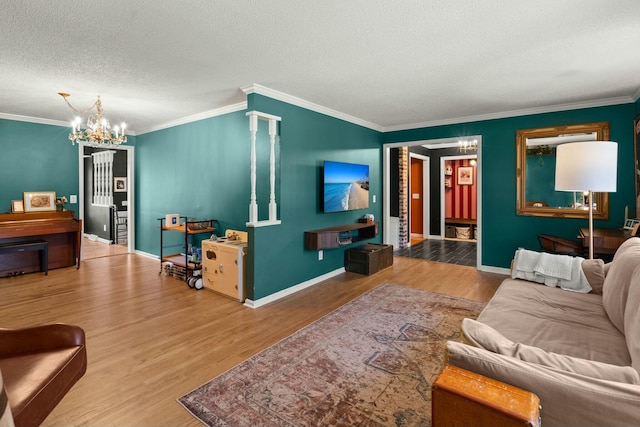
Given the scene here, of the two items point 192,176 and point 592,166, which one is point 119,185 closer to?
point 192,176

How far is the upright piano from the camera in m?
4.71

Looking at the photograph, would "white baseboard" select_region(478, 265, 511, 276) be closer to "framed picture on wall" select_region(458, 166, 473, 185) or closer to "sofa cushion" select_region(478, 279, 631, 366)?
"sofa cushion" select_region(478, 279, 631, 366)

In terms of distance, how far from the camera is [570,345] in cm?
175

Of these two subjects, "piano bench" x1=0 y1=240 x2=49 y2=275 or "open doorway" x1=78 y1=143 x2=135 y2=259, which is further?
"open doorway" x1=78 y1=143 x2=135 y2=259

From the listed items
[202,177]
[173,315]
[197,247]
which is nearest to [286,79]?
[202,177]

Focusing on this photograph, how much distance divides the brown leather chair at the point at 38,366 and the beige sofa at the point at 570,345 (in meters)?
1.67

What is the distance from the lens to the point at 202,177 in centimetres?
504

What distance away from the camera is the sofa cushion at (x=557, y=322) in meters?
1.71

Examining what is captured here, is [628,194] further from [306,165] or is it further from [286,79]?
[286,79]

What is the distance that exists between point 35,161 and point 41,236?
123cm

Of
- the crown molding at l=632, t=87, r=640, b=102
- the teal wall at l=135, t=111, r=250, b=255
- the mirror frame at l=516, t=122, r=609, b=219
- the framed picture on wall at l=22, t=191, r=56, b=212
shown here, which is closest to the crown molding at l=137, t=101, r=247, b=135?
the teal wall at l=135, t=111, r=250, b=255

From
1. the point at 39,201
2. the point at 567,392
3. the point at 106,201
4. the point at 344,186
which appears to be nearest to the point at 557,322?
the point at 567,392

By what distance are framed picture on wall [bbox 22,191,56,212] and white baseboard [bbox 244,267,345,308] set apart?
13.6 feet

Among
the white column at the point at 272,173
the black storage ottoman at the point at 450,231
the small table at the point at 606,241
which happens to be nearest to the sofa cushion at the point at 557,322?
the small table at the point at 606,241
